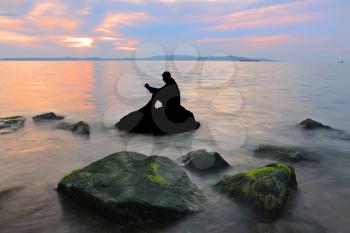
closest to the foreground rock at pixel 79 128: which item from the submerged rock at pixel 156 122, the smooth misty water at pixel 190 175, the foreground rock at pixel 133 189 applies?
the smooth misty water at pixel 190 175

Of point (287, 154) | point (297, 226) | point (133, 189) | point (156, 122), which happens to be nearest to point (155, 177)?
point (133, 189)

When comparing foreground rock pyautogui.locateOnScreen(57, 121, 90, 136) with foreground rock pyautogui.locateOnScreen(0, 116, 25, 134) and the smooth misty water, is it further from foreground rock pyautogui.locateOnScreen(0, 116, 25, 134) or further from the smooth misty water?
foreground rock pyautogui.locateOnScreen(0, 116, 25, 134)

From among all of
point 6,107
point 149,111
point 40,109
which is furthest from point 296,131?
point 6,107

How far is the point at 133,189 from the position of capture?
858 cm

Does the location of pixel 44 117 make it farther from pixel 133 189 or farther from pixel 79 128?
pixel 133 189

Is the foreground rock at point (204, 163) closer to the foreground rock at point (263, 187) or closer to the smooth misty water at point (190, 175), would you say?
the smooth misty water at point (190, 175)

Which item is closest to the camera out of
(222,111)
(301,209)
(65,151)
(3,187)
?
(301,209)

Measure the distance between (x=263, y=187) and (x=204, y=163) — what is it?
3.41 m

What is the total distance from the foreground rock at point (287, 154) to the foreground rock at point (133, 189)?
17.6ft

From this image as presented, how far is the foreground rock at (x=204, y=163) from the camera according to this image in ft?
39.6

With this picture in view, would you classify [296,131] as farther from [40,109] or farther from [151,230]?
[40,109]

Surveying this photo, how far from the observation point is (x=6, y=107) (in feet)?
104

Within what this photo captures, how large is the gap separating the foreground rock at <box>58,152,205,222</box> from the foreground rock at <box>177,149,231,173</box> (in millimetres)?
2001

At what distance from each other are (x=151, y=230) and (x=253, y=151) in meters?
8.43
